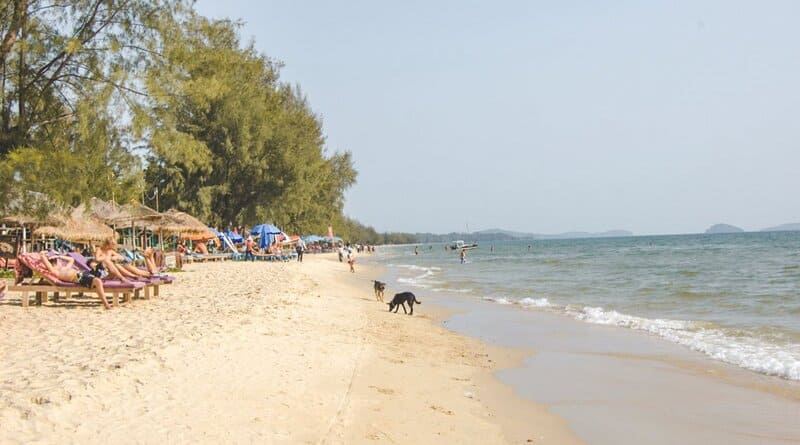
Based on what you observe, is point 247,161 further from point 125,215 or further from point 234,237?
point 125,215

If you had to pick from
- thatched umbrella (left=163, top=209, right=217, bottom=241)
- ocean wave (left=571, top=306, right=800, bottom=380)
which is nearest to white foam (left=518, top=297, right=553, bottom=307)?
ocean wave (left=571, top=306, right=800, bottom=380)

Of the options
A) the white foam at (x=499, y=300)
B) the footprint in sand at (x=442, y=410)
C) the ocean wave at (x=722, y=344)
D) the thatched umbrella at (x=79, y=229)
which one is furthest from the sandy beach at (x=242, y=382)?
the thatched umbrella at (x=79, y=229)

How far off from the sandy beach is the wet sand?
16.0 inches

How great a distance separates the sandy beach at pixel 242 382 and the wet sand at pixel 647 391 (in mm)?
407

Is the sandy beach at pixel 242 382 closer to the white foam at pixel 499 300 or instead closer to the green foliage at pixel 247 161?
the white foam at pixel 499 300

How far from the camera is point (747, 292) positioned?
1811 centimetres

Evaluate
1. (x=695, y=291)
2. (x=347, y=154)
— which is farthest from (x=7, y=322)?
(x=347, y=154)

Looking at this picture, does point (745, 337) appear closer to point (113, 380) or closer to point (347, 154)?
point (113, 380)

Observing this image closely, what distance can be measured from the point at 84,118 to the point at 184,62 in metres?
1.72

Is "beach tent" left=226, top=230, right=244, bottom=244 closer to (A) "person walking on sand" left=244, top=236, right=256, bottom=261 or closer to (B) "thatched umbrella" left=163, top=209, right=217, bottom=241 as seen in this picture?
(A) "person walking on sand" left=244, top=236, right=256, bottom=261

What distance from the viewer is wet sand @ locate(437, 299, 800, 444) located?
535 centimetres

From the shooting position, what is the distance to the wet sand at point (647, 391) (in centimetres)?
535

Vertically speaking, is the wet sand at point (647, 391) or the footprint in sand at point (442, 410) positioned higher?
the footprint in sand at point (442, 410)

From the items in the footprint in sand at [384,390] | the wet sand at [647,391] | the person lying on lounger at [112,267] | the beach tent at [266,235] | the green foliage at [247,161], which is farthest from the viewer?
the beach tent at [266,235]
